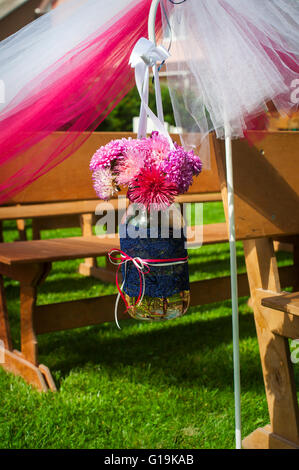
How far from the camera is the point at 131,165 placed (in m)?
1.45

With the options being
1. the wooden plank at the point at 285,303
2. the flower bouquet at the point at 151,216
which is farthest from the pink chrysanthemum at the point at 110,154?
the wooden plank at the point at 285,303

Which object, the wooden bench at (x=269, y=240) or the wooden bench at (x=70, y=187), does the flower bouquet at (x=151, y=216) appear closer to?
the wooden bench at (x=269, y=240)

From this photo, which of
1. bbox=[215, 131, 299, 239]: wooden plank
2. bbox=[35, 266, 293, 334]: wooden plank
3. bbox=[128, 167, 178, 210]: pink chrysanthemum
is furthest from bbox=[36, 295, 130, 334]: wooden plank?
bbox=[128, 167, 178, 210]: pink chrysanthemum

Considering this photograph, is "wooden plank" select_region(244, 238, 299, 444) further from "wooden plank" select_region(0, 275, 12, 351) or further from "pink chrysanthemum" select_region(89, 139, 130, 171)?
"wooden plank" select_region(0, 275, 12, 351)

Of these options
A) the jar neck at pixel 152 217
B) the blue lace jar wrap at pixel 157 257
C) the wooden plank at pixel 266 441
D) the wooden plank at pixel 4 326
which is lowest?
the wooden plank at pixel 266 441

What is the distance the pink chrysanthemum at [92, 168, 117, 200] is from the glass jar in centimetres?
7

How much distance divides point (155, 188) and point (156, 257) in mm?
206

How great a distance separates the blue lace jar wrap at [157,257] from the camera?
1.52 metres

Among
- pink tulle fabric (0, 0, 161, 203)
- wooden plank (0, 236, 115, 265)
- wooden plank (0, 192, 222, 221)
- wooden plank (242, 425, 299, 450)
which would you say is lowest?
wooden plank (242, 425, 299, 450)

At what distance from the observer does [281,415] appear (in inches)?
84.8

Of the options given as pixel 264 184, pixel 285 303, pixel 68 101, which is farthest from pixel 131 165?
pixel 264 184

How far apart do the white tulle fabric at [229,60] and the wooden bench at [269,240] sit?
0.34m

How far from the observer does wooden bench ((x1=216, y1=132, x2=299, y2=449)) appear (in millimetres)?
2100
